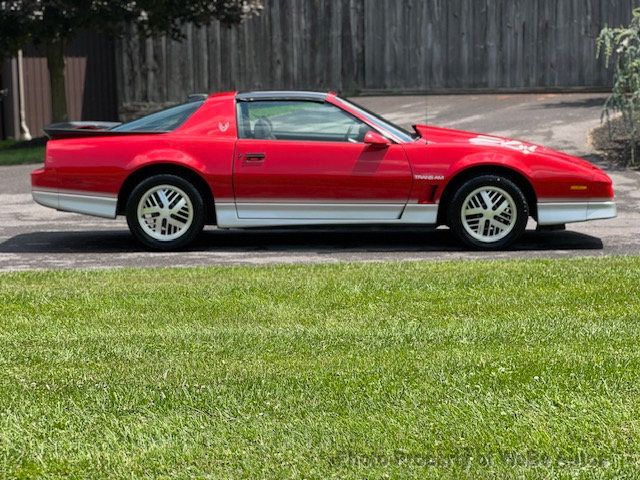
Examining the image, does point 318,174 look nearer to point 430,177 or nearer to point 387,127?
point 387,127

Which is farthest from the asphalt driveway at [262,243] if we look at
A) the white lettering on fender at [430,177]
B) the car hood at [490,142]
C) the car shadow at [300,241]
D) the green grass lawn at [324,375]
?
the green grass lawn at [324,375]

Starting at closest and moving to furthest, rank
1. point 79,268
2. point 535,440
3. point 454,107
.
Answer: point 535,440 < point 79,268 < point 454,107

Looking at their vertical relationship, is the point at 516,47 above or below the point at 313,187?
above

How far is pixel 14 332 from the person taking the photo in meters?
7.44

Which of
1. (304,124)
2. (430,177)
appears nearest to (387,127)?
(430,177)

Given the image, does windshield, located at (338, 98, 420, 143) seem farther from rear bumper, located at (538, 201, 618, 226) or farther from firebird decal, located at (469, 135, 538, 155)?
rear bumper, located at (538, 201, 618, 226)

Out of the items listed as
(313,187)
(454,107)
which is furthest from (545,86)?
(313,187)

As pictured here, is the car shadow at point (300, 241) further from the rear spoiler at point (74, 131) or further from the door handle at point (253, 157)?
the rear spoiler at point (74, 131)

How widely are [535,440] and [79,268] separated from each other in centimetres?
567

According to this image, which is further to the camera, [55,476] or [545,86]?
[545,86]

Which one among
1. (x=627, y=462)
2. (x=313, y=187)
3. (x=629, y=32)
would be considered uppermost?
(x=629, y=32)

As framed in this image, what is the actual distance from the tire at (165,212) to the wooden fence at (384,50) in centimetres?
1415

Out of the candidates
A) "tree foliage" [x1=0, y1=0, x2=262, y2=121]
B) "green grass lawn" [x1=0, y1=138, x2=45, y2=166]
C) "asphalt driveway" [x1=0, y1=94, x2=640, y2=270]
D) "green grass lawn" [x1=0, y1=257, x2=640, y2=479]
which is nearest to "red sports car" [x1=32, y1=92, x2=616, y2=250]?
"asphalt driveway" [x1=0, y1=94, x2=640, y2=270]

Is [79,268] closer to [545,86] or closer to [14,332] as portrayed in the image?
[14,332]
